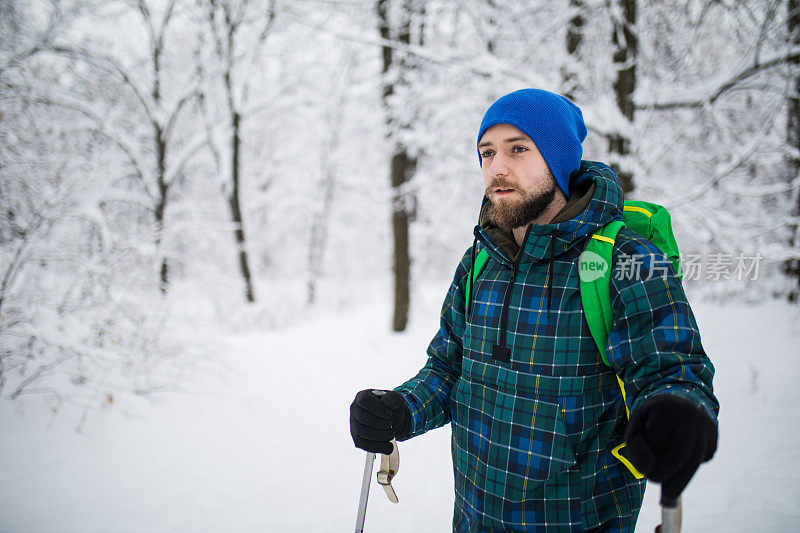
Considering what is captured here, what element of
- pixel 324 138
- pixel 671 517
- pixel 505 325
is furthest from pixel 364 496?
pixel 324 138

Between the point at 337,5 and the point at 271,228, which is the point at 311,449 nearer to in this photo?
the point at 337,5

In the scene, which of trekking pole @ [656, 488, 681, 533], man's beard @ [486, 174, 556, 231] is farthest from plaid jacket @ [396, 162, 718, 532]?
trekking pole @ [656, 488, 681, 533]

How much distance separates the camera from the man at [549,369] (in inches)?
38.7

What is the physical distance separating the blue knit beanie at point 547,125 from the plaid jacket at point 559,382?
0.32 ft

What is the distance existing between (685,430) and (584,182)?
34.5 inches

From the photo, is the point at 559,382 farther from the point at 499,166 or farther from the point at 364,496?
the point at 364,496

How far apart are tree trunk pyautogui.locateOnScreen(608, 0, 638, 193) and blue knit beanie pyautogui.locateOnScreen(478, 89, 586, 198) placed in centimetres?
317

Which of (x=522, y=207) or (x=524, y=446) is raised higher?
(x=522, y=207)

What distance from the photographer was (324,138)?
13422 mm

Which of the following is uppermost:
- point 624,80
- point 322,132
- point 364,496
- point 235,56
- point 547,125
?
point 235,56

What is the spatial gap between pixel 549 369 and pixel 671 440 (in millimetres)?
368

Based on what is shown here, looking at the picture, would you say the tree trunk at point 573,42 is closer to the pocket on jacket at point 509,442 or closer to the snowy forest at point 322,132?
the snowy forest at point 322,132

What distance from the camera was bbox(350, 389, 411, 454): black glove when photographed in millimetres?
1390

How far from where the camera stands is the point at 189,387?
4.24 m
